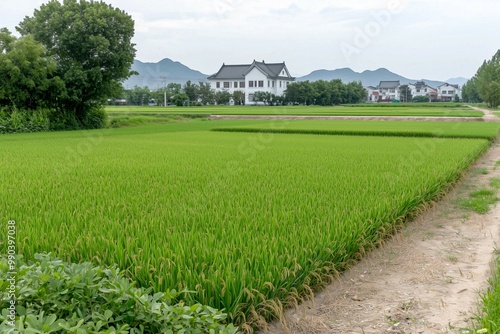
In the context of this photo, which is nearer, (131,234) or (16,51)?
(131,234)

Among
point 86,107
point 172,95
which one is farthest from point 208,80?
point 86,107

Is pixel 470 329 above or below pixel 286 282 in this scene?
below

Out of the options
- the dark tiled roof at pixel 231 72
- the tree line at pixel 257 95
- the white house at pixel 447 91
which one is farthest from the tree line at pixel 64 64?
the white house at pixel 447 91

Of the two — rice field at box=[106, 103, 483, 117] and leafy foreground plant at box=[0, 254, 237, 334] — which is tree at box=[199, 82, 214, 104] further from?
leafy foreground plant at box=[0, 254, 237, 334]

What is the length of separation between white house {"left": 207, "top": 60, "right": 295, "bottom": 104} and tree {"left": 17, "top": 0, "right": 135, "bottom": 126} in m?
44.0

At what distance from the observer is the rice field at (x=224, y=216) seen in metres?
2.76

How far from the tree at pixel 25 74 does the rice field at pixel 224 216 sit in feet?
37.9

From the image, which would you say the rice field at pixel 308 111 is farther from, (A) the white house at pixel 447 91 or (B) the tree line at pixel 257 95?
(A) the white house at pixel 447 91

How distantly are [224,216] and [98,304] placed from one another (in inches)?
81.3

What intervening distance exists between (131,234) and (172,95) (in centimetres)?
5849

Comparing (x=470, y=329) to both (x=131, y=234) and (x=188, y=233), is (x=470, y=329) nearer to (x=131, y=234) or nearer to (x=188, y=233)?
(x=188, y=233)

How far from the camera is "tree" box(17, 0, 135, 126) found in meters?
20.5

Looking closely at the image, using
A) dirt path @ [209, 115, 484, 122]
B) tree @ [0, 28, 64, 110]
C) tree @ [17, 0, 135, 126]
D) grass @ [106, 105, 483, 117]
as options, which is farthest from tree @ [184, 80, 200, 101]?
tree @ [0, 28, 64, 110]

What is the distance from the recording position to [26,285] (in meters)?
2.13
